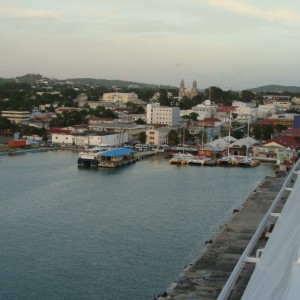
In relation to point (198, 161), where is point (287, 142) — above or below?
above

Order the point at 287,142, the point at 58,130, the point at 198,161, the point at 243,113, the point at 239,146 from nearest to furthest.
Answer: the point at 198,161 → the point at 287,142 → the point at 239,146 → the point at 58,130 → the point at 243,113

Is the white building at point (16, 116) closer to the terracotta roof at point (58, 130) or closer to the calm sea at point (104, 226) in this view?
the terracotta roof at point (58, 130)

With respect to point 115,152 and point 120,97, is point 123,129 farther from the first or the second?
point 120,97

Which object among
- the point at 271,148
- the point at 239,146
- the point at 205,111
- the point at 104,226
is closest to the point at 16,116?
the point at 205,111

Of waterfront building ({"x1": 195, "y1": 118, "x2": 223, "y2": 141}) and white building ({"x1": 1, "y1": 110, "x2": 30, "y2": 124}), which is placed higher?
white building ({"x1": 1, "y1": 110, "x2": 30, "y2": 124})

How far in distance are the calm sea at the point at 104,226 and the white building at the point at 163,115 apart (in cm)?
547

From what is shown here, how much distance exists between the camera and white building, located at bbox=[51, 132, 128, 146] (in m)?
10.2

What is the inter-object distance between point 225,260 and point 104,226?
4.60 ft

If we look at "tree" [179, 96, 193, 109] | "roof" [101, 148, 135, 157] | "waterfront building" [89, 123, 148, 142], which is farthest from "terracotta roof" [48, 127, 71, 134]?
A: "tree" [179, 96, 193, 109]

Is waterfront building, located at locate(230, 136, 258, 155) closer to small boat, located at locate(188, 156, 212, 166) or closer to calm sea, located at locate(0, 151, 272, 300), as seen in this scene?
small boat, located at locate(188, 156, 212, 166)

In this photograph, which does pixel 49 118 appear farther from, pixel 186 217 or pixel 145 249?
pixel 145 249

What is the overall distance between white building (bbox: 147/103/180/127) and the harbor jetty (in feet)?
28.3

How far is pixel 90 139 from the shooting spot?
407 inches

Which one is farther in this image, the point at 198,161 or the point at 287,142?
the point at 287,142
